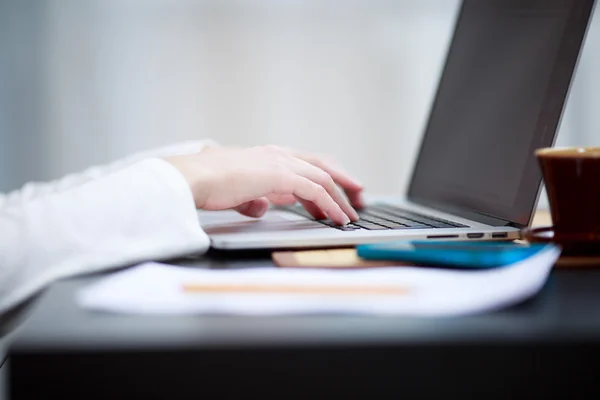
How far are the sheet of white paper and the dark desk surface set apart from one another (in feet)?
0.11

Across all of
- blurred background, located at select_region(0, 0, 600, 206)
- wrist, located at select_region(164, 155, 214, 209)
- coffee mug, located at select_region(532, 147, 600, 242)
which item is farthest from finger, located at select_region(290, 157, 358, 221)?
blurred background, located at select_region(0, 0, 600, 206)

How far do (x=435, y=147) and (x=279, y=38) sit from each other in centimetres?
81

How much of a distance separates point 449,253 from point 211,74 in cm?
137

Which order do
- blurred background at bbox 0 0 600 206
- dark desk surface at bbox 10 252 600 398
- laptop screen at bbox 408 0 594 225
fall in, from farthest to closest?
blurred background at bbox 0 0 600 206
laptop screen at bbox 408 0 594 225
dark desk surface at bbox 10 252 600 398

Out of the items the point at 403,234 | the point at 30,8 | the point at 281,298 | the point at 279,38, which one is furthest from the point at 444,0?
the point at 281,298

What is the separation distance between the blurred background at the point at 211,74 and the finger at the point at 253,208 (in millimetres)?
1013

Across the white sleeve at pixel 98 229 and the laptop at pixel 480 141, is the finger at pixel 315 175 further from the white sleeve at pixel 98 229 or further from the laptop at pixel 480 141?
the white sleeve at pixel 98 229

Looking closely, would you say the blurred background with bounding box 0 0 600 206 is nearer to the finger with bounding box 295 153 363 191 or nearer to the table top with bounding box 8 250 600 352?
the finger with bounding box 295 153 363 191

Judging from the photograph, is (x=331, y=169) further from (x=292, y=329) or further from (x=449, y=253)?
(x=292, y=329)

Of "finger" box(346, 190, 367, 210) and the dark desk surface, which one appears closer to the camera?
the dark desk surface

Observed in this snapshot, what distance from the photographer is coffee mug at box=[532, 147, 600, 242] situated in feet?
2.04

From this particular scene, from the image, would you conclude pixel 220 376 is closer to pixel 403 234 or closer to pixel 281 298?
pixel 281 298

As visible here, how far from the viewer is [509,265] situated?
20.6 inches

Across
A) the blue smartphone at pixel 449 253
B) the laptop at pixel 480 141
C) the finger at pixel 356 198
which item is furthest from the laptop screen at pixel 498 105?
the blue smartphone at pixel 449 253
